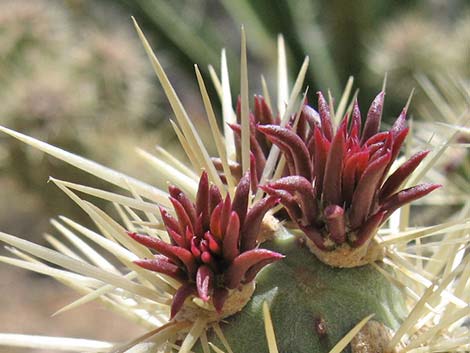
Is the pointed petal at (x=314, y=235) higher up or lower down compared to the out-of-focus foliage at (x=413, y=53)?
lower down

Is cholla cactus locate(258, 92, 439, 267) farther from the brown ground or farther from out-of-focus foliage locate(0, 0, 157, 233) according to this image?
the brown ground

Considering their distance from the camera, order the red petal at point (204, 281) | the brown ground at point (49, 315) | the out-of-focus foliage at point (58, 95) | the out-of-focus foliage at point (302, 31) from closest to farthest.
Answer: the red petal at point (204, 281), the out-of-focus foliage at point (58, 95), the brown ground at point (49, 315), the out-of-focus foliage at point (302, 31)

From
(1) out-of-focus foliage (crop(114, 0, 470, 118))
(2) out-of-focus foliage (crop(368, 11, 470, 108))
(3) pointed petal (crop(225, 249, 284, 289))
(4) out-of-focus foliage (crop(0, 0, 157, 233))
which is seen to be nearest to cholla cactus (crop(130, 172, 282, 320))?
(3) pointed petal (crop(225, 249, 284, 289))

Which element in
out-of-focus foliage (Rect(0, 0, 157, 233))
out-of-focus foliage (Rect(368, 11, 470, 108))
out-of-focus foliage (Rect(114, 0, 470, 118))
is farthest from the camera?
out-of-focus foliage (Rect(114, 0, 470, 118))

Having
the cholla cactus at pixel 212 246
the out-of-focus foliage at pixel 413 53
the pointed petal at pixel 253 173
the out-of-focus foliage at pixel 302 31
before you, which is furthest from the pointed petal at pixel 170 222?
the out-of-focus foliage at pixel 302 31

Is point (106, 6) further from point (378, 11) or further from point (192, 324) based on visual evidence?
point (192, 324)

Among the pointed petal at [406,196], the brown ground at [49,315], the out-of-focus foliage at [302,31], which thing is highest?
the out-of-focus foliage at [302,31]

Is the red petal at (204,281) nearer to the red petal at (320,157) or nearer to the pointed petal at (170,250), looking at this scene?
the pointed petal at (170,250)

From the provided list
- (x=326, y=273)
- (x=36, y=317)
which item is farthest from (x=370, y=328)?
(x=36, y=317)
